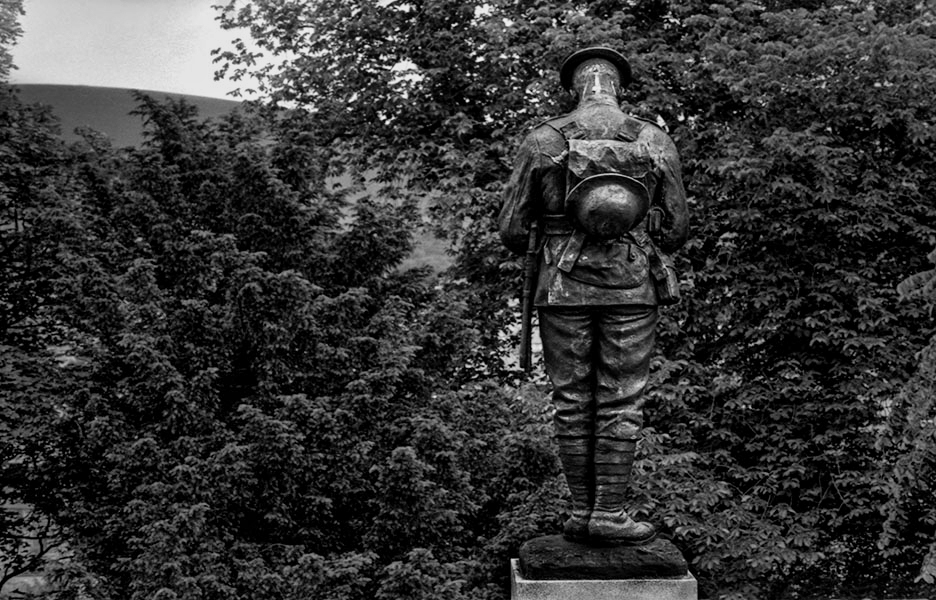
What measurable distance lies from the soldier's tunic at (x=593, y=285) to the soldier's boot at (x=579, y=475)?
2.1 inches

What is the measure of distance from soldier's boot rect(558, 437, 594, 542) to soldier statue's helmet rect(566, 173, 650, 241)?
36.0 inches

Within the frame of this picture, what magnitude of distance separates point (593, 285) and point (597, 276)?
0.14 ft

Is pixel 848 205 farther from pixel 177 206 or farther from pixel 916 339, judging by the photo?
pixel 177 206

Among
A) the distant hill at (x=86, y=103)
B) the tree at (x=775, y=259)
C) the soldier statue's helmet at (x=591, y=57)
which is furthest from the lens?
the distant hill at (x=86, y=103)

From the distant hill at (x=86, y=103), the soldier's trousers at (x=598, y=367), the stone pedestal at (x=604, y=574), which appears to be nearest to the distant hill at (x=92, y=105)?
the distant hill at (x=86, y=103)

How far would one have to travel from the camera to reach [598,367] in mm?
4965

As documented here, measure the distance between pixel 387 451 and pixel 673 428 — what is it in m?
3.09

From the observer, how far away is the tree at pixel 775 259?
1098 centimetres

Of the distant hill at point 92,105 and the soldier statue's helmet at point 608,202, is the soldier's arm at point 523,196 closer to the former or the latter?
the soldier statue's helmet at point 608,202

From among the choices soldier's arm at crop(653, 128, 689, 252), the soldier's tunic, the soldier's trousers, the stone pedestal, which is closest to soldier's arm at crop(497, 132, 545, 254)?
the soldier's tunic

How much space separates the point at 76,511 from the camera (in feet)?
32.9

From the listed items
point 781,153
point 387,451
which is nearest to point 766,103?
point 781,153

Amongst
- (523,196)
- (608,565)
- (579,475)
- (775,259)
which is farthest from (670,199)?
(775,259)

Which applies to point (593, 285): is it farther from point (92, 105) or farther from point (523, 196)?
point (92, 105)
